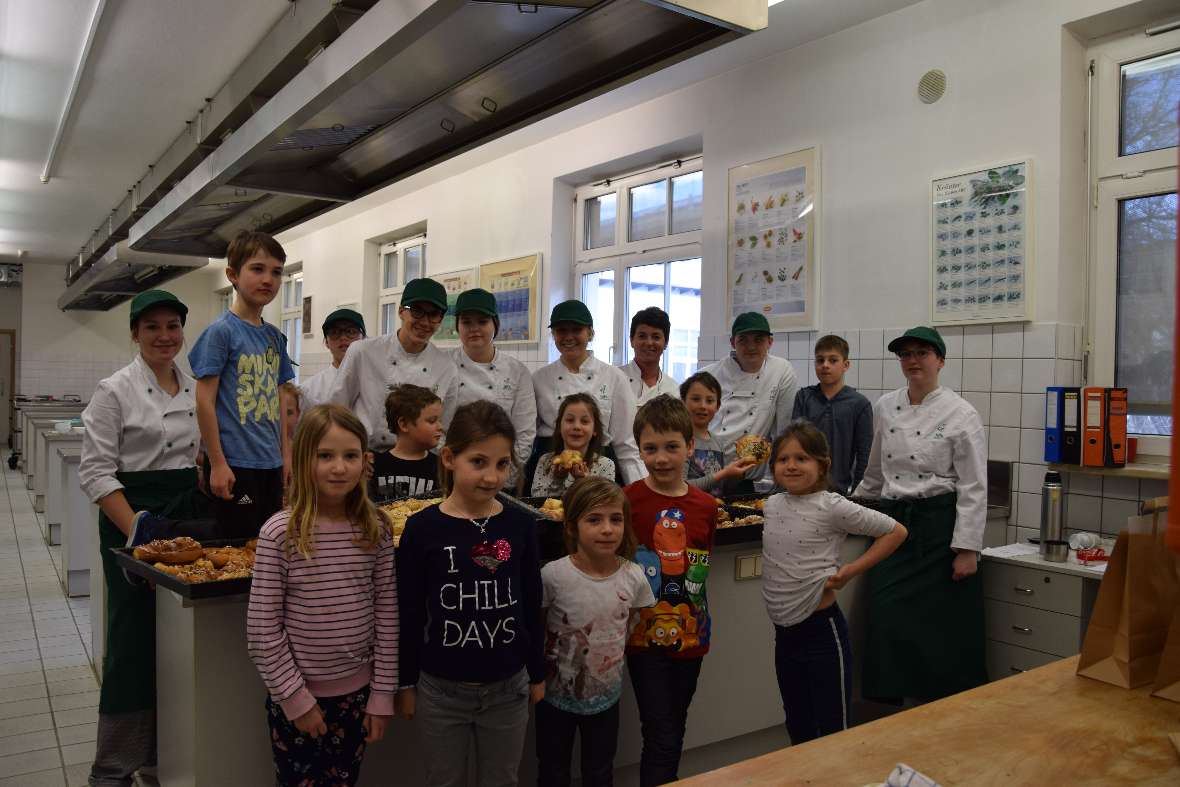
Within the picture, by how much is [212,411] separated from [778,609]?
159 centimetres

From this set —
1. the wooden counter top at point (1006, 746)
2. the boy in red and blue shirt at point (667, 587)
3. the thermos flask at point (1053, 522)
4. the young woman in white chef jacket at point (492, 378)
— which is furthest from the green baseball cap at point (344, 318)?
the wooden counter top at point (1006, 746)

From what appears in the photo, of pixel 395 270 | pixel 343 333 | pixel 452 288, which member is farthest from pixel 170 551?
pixel 395 270

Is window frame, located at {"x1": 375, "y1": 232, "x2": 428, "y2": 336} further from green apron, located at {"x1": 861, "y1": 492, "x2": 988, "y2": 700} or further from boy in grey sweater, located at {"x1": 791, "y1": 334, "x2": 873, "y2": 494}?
green apron, located at {"x1": 861, "y1": 492, "x2": 988, "y2": 700}

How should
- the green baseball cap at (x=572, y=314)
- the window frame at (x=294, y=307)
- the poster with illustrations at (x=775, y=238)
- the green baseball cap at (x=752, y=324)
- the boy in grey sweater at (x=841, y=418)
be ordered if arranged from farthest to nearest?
the window frame at (x=294, y=307), the poster with illustrations at (x=775, y=238), the green baseball cap at (x=752, y=324), the boy in grey sweater at (x=841, y=418), the green baseball cap at (x=572, y=314)

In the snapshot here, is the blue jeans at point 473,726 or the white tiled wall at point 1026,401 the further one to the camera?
the white tiled wall at point 1026,401

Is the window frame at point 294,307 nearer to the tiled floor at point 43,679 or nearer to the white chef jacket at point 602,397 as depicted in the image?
the tiled floor at point 43,679

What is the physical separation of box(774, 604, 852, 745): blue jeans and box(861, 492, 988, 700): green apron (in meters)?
0.96

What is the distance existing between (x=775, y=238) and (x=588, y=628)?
114 inches

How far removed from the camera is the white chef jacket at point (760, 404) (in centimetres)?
364

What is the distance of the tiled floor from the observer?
2.69 m

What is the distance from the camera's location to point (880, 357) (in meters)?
3.78

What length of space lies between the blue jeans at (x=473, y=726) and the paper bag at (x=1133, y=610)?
3.34ft

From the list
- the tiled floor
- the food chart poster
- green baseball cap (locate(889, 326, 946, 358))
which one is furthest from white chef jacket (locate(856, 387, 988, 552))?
the food chart poster

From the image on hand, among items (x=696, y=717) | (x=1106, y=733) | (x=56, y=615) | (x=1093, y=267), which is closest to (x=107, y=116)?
(x=56, y=615)
